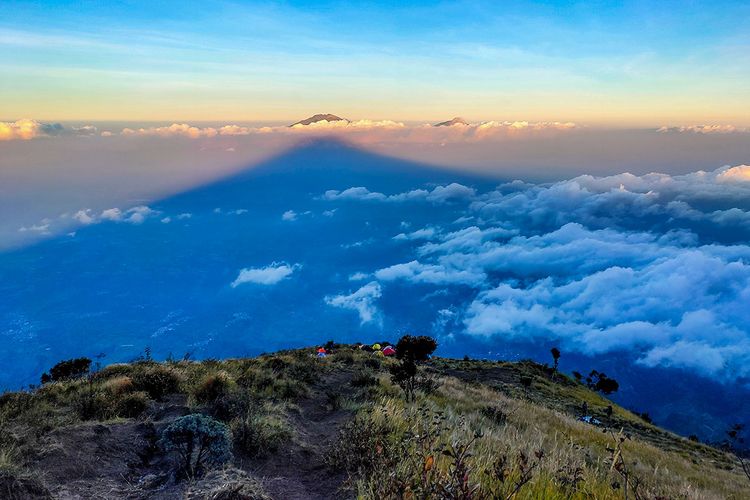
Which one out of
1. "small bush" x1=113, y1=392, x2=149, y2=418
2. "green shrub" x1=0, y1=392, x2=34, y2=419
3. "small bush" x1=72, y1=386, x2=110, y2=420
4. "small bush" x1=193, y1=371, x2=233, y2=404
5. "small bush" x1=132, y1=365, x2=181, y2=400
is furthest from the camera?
"small bush" x1=132, y1=365, x2=181, y2=400

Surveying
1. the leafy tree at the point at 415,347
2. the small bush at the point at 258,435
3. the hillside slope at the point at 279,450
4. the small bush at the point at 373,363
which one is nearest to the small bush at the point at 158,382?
the hillside slope at the point at 279,450

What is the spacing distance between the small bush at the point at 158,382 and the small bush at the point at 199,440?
18.0ft

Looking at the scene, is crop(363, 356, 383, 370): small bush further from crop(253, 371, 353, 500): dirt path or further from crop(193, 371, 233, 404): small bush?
crop(193, 371, 233, 404): small bush

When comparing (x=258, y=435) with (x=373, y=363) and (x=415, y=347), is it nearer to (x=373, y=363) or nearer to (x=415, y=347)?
(x=415, y=347)

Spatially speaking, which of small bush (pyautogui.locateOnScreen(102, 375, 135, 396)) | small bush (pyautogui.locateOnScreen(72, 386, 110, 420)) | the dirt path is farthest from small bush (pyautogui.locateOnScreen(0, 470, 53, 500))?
small bush (pyautogui.locateOnScreen(102, 375, 135, 396))

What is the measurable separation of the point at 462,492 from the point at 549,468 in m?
2.45

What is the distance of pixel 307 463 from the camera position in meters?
7.59

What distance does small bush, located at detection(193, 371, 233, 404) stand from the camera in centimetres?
1074

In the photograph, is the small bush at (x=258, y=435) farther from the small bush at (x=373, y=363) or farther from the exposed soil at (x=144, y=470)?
the small bush at (x=373, y=363)

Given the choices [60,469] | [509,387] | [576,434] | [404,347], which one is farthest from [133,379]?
[509,387]

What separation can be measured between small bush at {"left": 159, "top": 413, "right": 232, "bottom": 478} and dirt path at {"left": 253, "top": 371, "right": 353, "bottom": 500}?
2.35ft


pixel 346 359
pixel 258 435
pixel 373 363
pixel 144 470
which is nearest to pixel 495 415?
pixel 258 435

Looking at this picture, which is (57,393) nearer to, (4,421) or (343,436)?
(4,421)

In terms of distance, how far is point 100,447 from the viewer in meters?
7.04
